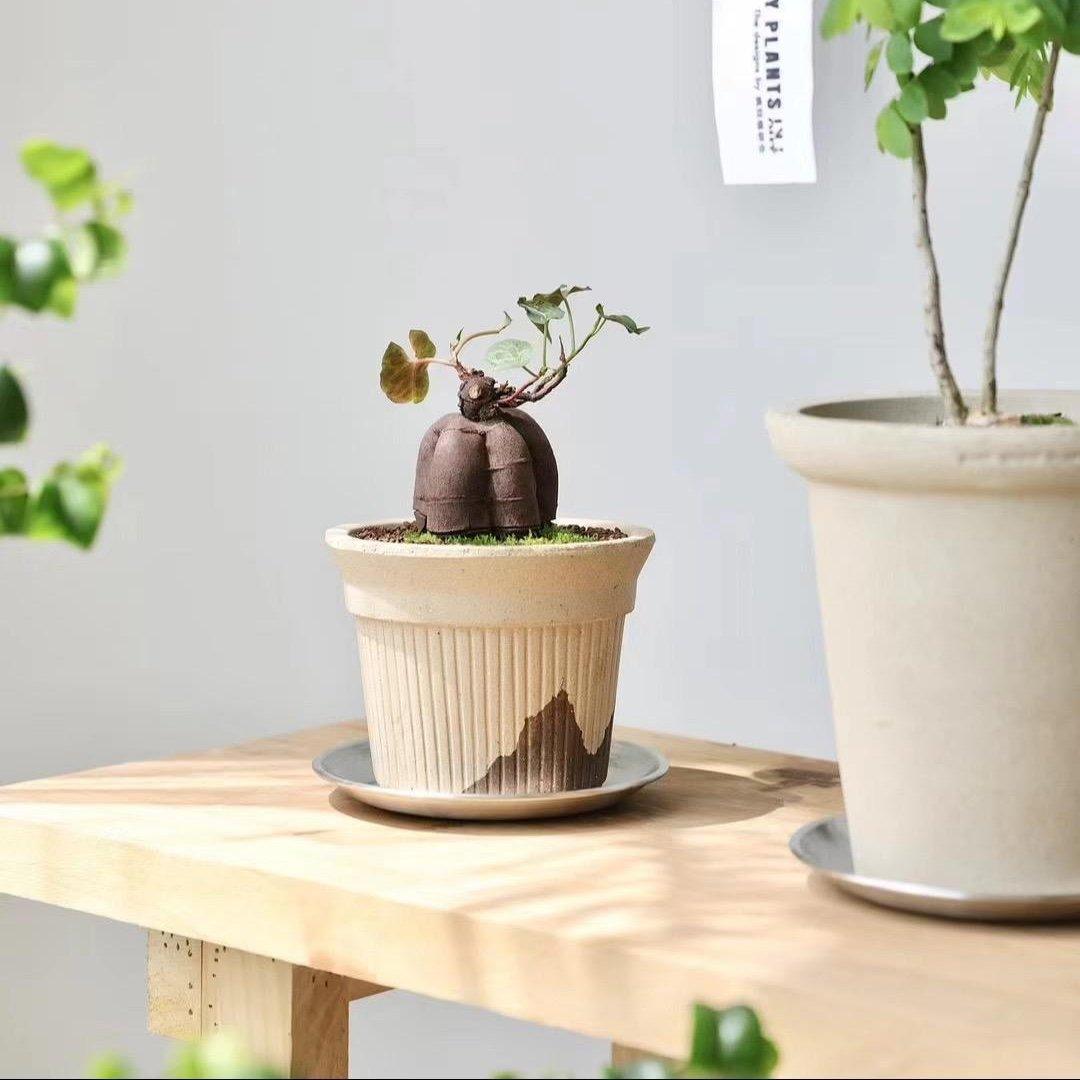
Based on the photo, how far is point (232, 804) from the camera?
1.09 m

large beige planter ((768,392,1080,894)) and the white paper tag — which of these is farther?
the white paper tag

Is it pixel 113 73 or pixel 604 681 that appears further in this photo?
pixel 113 73

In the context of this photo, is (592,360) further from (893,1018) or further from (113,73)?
(893,1018)

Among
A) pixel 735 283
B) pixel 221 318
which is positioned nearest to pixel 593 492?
pixel 735 283

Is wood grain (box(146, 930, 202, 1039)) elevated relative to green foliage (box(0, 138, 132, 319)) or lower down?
lower down

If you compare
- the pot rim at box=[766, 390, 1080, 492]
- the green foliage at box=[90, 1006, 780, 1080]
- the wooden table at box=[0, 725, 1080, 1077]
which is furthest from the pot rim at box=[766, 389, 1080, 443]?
the green foliage at box=[90, 1006, 780, 1080]

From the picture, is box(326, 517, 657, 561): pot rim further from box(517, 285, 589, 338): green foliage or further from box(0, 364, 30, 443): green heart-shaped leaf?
box(0, 364, 30, 443): green heart-shaped leaf

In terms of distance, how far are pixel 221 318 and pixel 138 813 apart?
0.92 m

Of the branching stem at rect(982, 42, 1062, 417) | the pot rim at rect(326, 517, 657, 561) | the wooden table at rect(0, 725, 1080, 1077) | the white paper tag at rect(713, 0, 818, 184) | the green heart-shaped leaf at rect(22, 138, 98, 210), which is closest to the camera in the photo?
the green heart-shaped leaf at rect(22, 138, 98, 210)

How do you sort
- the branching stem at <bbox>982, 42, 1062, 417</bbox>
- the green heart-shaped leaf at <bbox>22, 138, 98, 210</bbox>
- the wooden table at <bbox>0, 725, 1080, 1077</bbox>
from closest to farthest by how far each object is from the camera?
1. the green heart-shaped leaf at <bbox>22, 138, 98, 210</bbox>
2. the wooden table at <bbox>0, 725, 1080, 1077</bbox>
3. the branching stem at <bbox>982, 42, 1062, 417</bbox>

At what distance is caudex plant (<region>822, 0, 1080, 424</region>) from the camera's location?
2.58 feet

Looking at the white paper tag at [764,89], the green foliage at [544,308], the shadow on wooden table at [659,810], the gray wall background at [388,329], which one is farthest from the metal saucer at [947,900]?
the white paper tag at [764,89]

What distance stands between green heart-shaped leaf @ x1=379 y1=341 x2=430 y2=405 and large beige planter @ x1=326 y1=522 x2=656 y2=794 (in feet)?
0.36

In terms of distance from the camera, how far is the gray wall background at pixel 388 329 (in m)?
1.49
